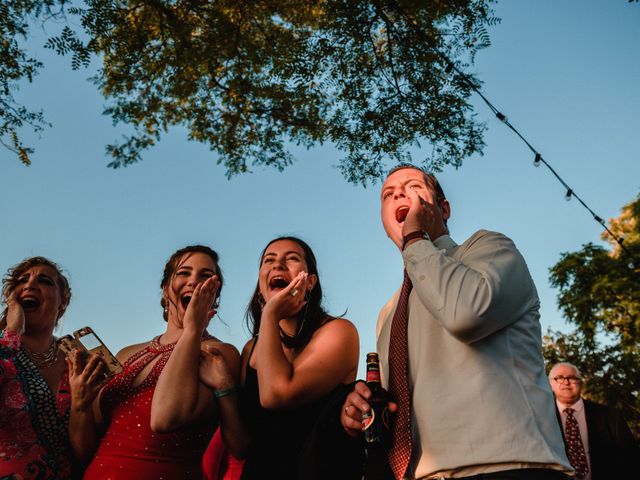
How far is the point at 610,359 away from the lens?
17.1m

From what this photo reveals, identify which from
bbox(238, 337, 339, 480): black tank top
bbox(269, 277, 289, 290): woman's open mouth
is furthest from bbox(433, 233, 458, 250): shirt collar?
bbox(269, 277, 289, 290): woman's open mouth

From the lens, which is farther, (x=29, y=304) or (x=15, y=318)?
(x=29, y=304)

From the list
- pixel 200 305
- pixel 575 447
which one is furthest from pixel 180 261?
pixel 575 447

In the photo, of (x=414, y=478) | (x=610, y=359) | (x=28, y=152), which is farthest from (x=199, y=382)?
(x=610, y=359)

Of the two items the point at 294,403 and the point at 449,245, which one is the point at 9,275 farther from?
the point at 449,245

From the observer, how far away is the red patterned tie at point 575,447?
4873 millimetres

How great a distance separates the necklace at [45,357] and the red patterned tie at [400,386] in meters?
2.45

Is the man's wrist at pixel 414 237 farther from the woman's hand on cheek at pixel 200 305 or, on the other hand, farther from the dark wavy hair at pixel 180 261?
the dark wavy hair at pixel 180 261

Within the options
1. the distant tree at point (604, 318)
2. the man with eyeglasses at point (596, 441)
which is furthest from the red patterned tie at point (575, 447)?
the distant tree at point (604, 318)

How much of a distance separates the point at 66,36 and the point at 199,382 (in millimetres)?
4712

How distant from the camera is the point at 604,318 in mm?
17281

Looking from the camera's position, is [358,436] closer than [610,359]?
Yes

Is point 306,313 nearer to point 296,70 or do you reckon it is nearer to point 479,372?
point 479,372

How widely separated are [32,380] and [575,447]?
489 centimetres
